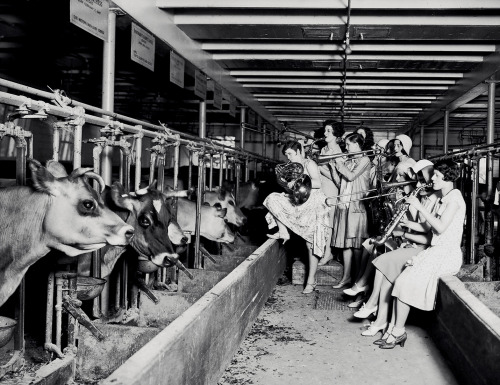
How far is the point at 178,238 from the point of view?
4617 millimetres

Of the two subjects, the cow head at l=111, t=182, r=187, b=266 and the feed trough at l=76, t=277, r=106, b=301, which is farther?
the cow head at l=111, t=182, r=187, b=266

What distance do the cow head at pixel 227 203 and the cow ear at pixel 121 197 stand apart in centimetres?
307

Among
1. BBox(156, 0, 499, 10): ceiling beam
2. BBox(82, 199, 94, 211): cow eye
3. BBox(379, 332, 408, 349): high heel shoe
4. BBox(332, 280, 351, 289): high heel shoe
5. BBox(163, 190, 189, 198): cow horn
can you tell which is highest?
BBox(156, 0, 499, 10): ceiling beam

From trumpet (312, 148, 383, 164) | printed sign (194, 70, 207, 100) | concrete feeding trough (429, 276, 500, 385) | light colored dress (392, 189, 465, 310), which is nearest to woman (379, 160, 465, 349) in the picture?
light colored dress (392, 189, 465, 310)

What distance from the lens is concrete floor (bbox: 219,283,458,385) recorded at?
4.23 metres

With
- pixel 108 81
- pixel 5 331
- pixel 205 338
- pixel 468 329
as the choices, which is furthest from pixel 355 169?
pixel 5 331

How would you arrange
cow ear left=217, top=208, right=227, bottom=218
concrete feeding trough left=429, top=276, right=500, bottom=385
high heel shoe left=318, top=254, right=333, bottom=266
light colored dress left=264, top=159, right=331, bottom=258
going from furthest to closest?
high heel shoe left=318, top=254, right=333, bottom=266
light colored dress left=264, top=159, right=331, bottom=258
cow ear left=217, top=208, right=227, bottom=218
concrete feeding trough left=429, top=276, right=500, bottom=385

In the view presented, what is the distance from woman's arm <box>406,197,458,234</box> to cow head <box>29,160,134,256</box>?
268cm

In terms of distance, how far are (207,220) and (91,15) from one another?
2754 mm

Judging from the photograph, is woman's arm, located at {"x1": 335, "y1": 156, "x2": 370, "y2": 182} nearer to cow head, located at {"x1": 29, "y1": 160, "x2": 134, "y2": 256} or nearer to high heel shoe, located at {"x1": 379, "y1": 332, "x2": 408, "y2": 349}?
high heel shoe, located at {"x1": 379, "y1": 332, "x2": 408, "y2": 349}

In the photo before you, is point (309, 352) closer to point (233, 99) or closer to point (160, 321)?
point (160, 321)

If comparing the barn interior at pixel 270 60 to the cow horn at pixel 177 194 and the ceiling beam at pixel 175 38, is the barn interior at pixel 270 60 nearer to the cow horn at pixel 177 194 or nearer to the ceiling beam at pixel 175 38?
the ceiling beam at pixel 175 38

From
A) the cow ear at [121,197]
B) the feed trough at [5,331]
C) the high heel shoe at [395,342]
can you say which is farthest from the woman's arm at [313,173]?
the feed trough at [5,331]

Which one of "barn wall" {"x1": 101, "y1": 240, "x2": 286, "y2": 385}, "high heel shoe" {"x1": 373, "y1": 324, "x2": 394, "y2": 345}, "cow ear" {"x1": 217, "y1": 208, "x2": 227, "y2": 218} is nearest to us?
"barn wall" {"x1": 101, "y1": 240, "x2": 286, "y2": 385}
